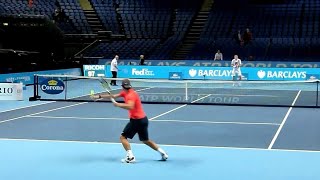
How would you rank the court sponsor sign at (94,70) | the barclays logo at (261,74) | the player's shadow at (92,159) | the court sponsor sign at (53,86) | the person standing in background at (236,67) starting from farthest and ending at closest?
1. the court sponsor sign at (94,70)
2. the barclays logo at (261,74)
3. the person standing in background at (236,67)
4. the court sponsor sign at (53,86)
5. the player's shadow at (92,159)

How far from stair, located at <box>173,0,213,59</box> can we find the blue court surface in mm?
22288

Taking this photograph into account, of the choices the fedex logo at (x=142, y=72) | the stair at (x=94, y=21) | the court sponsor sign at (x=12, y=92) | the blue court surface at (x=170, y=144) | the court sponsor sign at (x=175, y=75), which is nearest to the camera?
the blue court surface at (x=170, y=144)

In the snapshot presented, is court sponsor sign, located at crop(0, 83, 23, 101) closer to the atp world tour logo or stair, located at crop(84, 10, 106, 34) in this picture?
the atp world tour logo

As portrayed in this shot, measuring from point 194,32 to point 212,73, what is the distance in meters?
11.1

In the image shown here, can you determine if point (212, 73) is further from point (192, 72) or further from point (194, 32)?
point (194, 32)

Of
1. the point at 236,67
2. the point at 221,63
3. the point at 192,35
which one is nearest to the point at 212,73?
the point at 221,63

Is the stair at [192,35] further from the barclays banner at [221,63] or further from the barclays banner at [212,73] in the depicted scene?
the barclays banner at [212,73]

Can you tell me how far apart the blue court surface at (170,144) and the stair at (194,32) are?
22.3 metres

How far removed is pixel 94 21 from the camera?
1767 inches

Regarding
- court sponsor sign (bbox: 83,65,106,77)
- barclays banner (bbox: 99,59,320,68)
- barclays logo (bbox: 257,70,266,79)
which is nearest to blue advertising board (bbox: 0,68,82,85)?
court sponsor sign (bbox: 83,65,106,77)

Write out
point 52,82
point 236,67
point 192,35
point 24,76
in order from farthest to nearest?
1. point 192,35
2. point 236,67
3. point 24,76
4. point 52,82

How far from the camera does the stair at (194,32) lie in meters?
40.4

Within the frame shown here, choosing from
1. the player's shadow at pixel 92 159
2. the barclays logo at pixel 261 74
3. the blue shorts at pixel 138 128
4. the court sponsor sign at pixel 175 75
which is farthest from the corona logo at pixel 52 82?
the barclays logo at pixel 261 74

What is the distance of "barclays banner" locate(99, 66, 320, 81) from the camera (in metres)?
31.1
